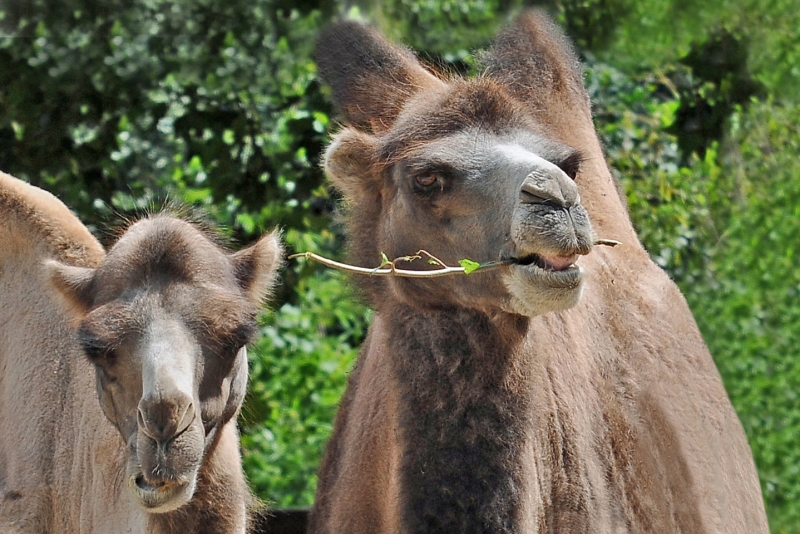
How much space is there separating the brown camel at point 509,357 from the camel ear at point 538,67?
5 cm

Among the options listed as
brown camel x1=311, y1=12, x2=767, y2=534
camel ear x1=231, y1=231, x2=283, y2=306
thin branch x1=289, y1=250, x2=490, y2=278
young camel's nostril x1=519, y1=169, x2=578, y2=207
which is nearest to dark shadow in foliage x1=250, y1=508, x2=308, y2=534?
brown camel x1=311, y1=12, x2=767, y2=534

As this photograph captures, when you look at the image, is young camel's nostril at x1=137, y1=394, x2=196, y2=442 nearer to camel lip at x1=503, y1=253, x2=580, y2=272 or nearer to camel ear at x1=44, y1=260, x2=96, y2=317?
camel ear at x1=44, y1=260, x2=96, y2=317

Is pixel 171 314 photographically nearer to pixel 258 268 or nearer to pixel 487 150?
pixel 258 268

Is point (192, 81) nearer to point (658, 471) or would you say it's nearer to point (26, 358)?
point (26, 358)

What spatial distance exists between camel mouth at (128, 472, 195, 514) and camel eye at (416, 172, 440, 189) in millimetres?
1130

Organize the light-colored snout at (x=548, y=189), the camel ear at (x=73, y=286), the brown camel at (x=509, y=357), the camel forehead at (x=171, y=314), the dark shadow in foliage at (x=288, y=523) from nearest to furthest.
Answer: the light-colored snout at (x=548, y=189)
the brown camel at (x=509, y=357)
the camel forehead at (x=171, y=314)
the camel ear at (x=73, y=286)
the dark shadow in foliage at (x=288, y=523)

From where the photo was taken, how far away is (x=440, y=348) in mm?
3920

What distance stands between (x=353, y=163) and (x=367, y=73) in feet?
2.90

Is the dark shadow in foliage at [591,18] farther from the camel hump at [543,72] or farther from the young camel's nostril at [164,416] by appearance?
the young camel's nostril at [164,416]

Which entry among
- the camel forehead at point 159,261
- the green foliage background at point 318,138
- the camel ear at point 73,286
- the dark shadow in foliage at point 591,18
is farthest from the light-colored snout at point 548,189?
the dark shadow in foliage at point 591,18

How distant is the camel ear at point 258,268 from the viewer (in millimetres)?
4316

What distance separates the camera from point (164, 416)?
11.9ft

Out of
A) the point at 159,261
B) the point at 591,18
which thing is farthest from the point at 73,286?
the point at 591,18

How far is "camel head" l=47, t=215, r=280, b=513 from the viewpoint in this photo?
3.68m
